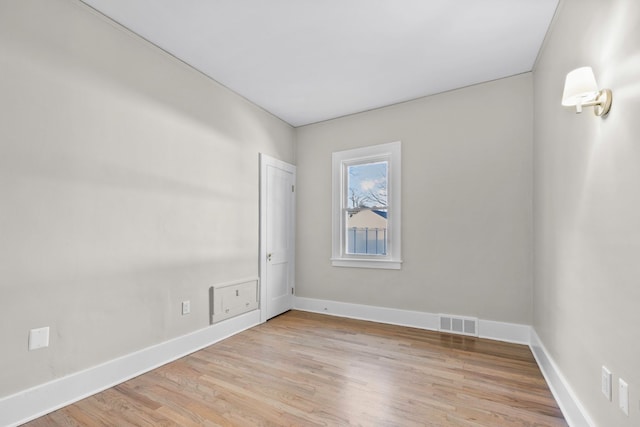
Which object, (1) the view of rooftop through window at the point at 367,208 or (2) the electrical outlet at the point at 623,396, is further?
(1) the view of rooftop through window at the point at 367,208

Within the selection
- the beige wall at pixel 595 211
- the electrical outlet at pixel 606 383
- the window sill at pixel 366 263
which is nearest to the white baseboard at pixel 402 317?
the window sill at pixel 366 263

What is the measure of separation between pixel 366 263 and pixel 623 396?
2.74m

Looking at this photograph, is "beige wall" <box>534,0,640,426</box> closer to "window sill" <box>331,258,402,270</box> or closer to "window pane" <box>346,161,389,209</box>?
"window sill" <box>331,258,402,270</box>

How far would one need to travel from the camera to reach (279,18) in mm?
2285

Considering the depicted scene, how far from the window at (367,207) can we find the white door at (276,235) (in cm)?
69

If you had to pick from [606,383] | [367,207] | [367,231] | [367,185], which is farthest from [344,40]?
[606,383]

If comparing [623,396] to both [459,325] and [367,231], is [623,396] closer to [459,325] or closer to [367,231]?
[459,325]

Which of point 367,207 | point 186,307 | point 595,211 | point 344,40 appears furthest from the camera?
point 367,207

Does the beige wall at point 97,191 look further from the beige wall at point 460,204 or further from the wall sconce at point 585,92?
the wall sconce at point 585,92

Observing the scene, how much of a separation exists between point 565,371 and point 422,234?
184 centimetres

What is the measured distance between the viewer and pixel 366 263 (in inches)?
154

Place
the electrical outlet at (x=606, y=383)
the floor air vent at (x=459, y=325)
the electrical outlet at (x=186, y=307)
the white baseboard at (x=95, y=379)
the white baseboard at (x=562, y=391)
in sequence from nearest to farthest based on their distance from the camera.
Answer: the electrical outlet at (x=606, y=383) → the white baseboard at (x=562, y=391) → the white baseboard at (x=95, y=379) → the electrical outlet at (x=186, y=307) → the floor air vent at (x=459, y=325)

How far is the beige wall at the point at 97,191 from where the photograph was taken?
1811 mm

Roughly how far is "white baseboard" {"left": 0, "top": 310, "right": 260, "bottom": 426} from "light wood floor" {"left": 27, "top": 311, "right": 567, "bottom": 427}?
0.22ft
